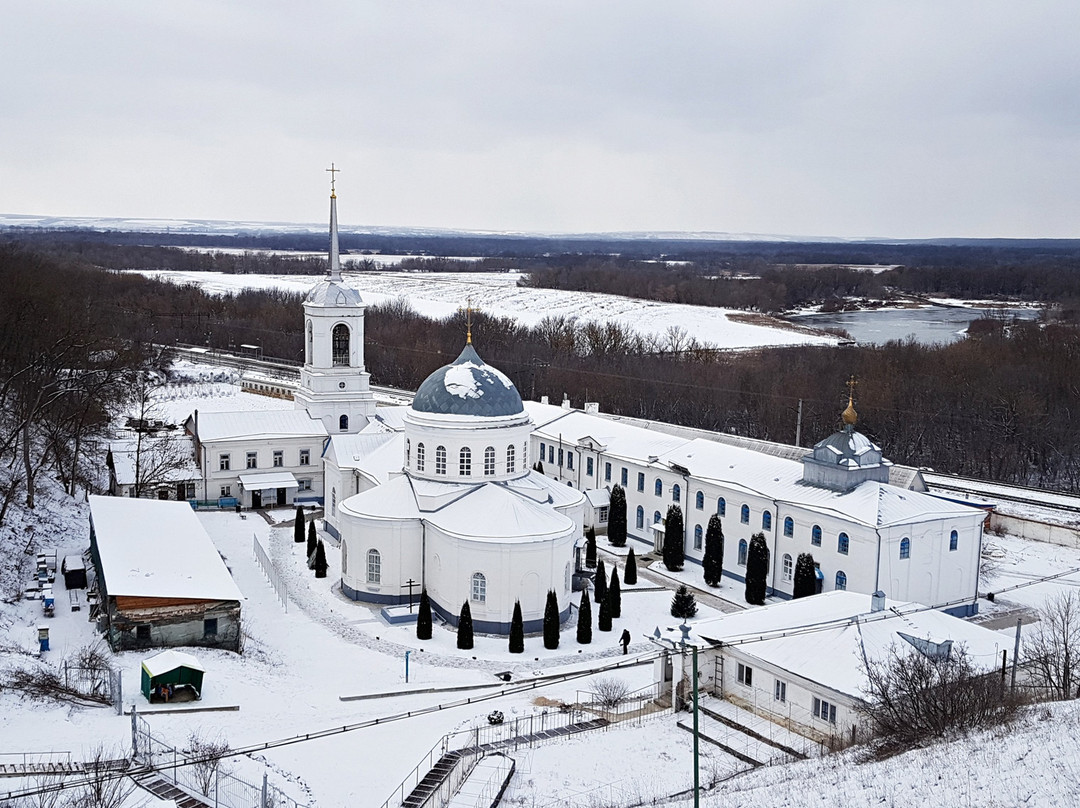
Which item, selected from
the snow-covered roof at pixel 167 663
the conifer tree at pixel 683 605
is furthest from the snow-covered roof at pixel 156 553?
the conifer tree at pixel 683 605

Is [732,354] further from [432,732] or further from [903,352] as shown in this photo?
[432,732]

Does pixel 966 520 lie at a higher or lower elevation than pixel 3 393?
lower

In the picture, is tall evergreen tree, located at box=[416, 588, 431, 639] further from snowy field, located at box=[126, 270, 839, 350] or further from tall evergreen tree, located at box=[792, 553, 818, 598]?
snowy field, located at box=[126, 270, 839, 350]

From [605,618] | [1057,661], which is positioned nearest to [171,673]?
[605,618]

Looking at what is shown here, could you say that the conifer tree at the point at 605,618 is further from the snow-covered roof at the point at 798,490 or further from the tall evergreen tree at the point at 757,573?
the snow-covered roof at the point at 798,490

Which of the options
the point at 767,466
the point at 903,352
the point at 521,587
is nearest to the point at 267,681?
the point at 521,587
